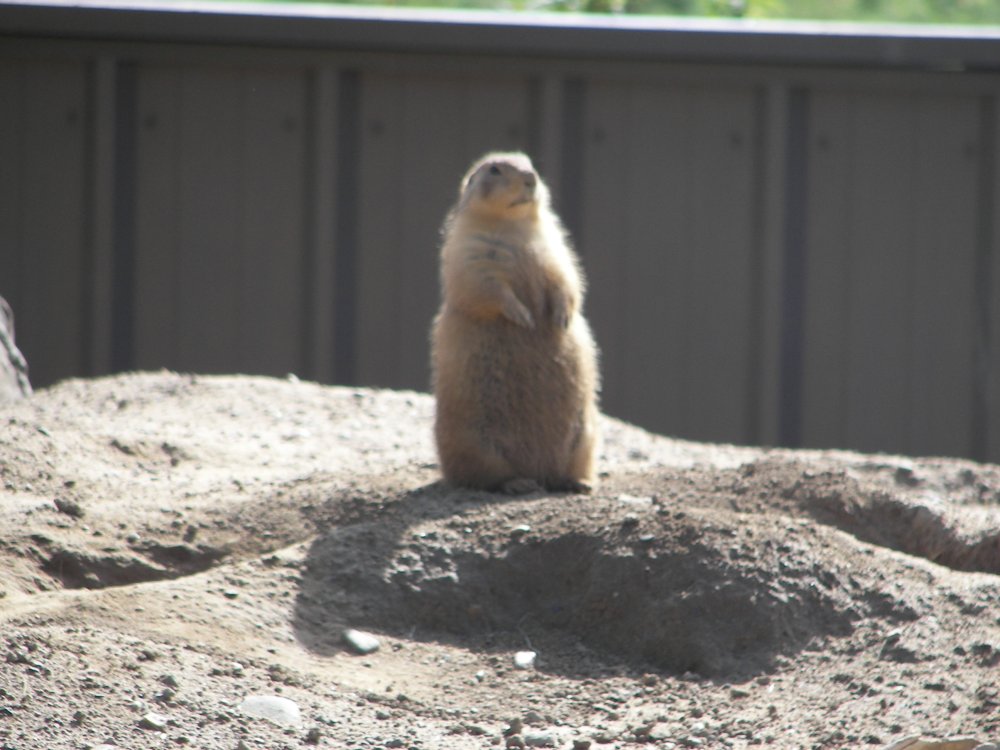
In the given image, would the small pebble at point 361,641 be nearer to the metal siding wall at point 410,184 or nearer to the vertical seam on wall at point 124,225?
the metal siding wall at point 410,184

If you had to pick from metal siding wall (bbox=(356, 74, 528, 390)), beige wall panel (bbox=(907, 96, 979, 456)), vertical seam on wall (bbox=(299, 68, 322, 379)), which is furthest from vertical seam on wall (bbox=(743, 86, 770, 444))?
vertical seam on wall (bbox=(299, 68, 322, 379))

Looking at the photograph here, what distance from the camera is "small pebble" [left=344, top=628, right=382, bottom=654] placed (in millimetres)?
3791

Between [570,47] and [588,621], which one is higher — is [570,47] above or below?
above

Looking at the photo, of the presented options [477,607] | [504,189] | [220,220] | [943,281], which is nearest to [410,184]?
[220,220]

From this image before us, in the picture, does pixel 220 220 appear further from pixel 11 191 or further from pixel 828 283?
pixel 828 283

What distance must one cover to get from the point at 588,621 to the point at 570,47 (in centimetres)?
508

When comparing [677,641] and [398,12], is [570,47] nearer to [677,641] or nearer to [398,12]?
[398,12]

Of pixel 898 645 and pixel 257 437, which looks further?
pixel 257 437

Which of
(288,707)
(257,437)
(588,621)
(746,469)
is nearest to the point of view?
(288,707)

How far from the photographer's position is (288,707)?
3252mm

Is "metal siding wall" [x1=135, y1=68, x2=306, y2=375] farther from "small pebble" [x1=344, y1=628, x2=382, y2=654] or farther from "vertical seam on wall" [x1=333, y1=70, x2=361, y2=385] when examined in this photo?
"small pebble" [x1=344, y1=628, x2=382, y2=654]

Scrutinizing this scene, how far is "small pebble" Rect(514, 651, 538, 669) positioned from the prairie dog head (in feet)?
6.63

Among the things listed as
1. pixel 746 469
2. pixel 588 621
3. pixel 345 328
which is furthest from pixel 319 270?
pixel 588 621

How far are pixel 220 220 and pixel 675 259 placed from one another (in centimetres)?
299
